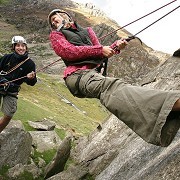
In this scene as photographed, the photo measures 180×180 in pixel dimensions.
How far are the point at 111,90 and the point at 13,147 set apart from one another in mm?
7482

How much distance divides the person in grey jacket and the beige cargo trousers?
595 cm

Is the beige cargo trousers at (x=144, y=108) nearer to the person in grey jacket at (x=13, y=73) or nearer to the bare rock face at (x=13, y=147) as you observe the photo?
the person in grey jacket at (x=13, y=73)

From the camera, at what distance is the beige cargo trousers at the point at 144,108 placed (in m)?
6.30

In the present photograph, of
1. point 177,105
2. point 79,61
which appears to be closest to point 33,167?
point 79,61

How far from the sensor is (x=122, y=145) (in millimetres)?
12430

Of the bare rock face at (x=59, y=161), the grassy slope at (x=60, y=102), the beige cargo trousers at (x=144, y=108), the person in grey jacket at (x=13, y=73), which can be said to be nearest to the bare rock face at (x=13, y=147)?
the person in grey jacket at (x=13, y=73)

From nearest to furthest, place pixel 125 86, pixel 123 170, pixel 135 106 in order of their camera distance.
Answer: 1. pixel 135 106
2. pixel 125 86
3. pixel 123 170

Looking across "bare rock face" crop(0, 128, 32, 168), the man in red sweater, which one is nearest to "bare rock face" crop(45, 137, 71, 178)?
"bare rock face" crop(0, 128, 32, 168)

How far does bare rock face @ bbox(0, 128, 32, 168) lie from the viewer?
13345 millimetres

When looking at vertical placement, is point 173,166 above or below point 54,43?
below

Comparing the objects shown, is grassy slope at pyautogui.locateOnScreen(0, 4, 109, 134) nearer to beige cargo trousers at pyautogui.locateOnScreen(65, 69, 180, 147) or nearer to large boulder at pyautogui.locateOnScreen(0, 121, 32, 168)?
large boulder at pyautogui.locateOnScreen(0, 121, 32, 168)

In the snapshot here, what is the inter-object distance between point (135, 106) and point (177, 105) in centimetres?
90

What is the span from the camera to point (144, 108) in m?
6.57

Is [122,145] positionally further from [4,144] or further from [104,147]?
[4,144]
